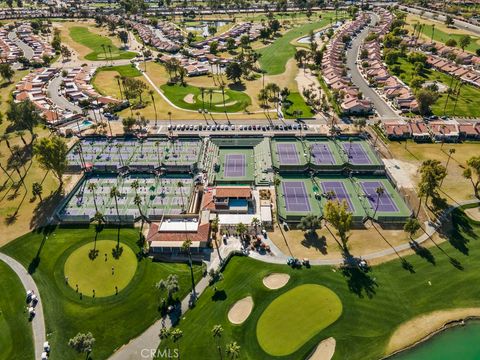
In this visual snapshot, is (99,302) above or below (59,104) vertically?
below

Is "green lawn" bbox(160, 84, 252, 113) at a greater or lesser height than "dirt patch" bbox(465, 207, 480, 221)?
greater

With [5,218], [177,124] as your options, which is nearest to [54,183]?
[5,218]

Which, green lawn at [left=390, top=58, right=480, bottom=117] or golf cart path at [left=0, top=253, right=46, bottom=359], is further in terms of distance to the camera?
green lawn at [left=390, top=58, right=480, bottom=117]

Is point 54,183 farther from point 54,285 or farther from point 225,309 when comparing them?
point 225,309

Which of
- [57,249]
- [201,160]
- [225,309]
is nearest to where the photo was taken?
[225,309]

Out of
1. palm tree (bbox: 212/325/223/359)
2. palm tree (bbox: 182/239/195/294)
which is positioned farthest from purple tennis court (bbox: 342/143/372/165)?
palm tree (bbox: 212/325/223/359)

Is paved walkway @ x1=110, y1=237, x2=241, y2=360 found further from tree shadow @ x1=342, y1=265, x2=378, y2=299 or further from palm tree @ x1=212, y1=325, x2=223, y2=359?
tree shadow @ x1=342, y1=265, x2=378, y2=299
